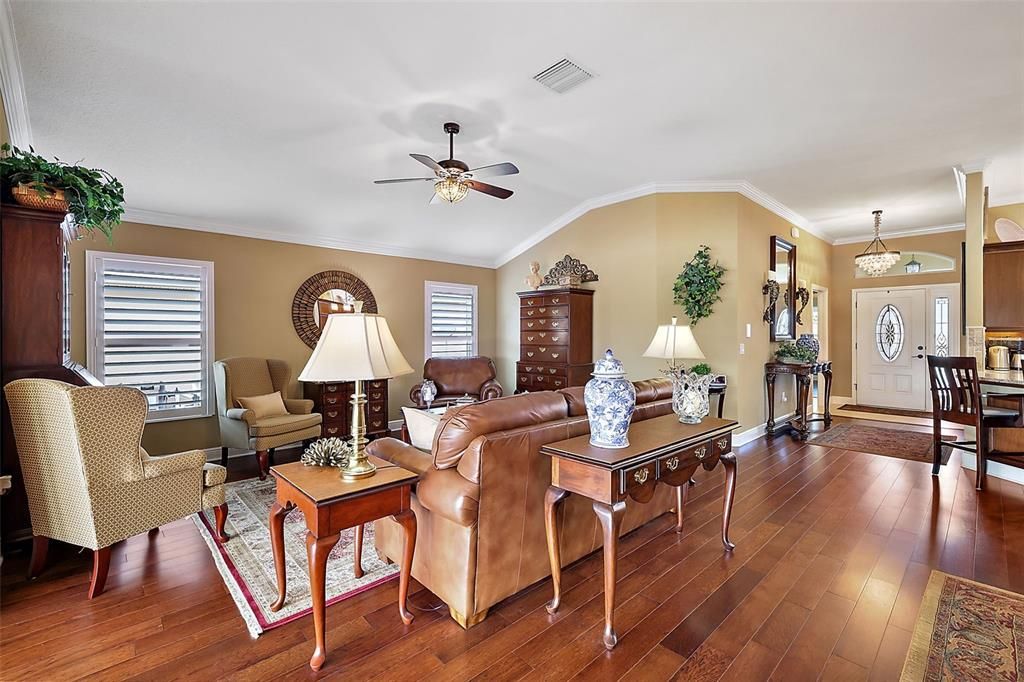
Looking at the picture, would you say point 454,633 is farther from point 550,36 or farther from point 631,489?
point 550,36

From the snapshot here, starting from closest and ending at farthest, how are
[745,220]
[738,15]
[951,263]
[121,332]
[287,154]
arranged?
1. [738,15]
2. [287,154]
3. [121,332]
4. [745,220]
5. [951,263]

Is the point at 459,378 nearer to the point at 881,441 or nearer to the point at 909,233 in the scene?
the point at 881,441

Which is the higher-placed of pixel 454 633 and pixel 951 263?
pixel 951 263

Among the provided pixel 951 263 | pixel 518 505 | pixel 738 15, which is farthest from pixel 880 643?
pixel 951 263

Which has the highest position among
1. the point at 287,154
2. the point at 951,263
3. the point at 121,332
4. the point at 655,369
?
the point at 287,154

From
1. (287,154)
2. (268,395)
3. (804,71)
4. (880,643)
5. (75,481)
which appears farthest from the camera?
(268,395)

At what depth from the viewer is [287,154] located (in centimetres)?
403

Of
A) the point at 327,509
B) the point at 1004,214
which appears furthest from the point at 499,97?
the point at 1004,214

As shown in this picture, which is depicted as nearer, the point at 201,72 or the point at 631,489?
the point at 631,489

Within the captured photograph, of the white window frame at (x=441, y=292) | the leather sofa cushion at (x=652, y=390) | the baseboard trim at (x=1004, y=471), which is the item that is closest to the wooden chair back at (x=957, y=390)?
the baseboard trim at (x=1004, y=471)

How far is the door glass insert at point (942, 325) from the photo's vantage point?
7160 mm

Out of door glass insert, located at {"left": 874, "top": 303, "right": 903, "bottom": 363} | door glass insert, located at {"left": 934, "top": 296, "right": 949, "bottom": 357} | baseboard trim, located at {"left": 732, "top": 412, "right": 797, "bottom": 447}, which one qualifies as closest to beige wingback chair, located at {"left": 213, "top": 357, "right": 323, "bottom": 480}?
baseboard trim, located at {"left": 732, "top": 412, "right": 797, "bottom": 447}

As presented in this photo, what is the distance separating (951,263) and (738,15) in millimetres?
7197

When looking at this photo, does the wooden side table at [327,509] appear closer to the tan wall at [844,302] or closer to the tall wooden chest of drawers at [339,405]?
the tall wooden chest of drawers at [339,405]
